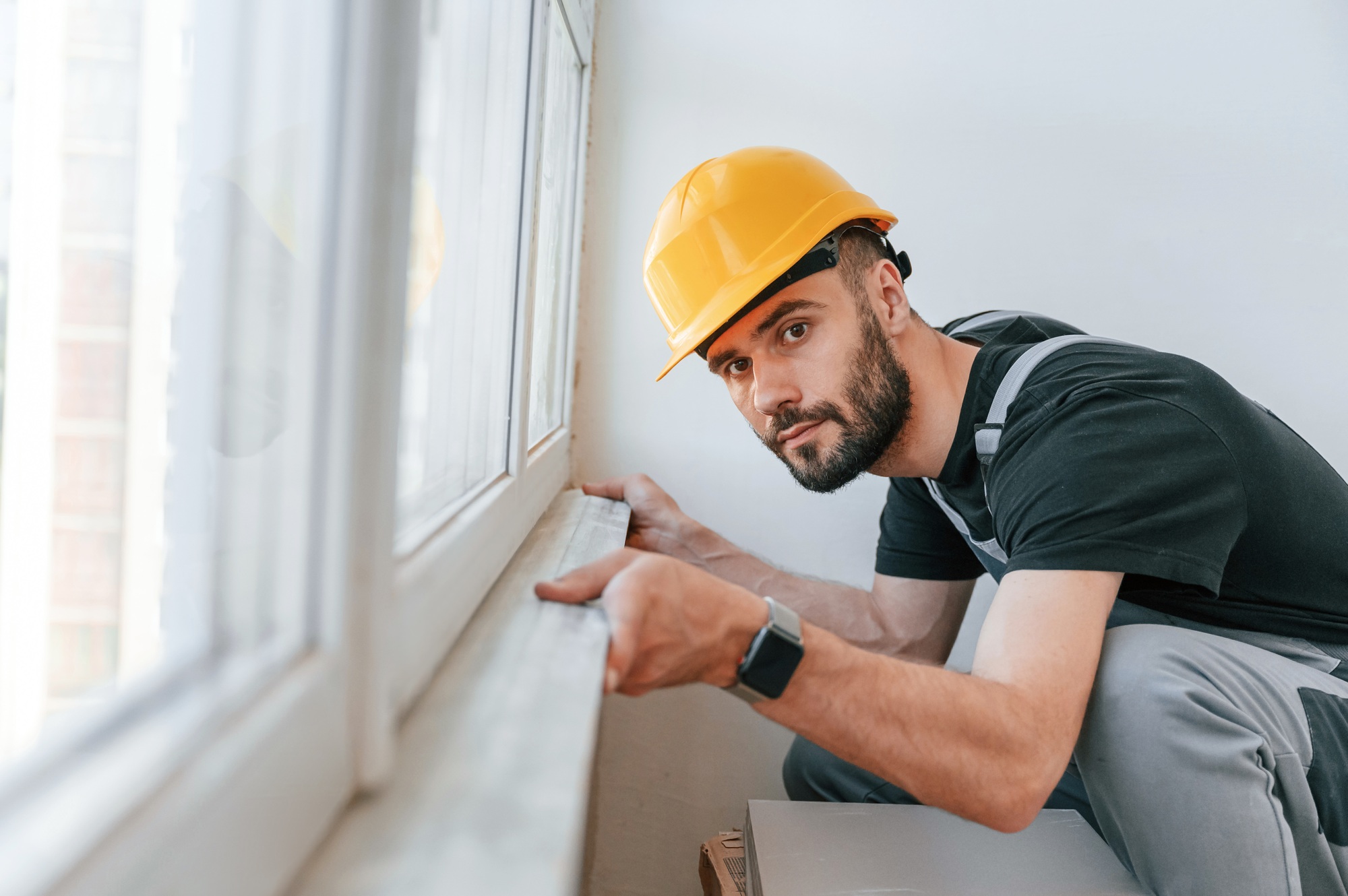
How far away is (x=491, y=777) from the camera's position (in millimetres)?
445

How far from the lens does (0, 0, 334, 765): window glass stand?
0.24 metres

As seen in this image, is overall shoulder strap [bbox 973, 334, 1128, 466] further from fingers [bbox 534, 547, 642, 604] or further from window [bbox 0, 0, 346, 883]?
window [bbox 0, 0, 346, 883]

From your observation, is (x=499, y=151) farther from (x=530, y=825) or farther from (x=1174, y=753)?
(x=1174, y=753)

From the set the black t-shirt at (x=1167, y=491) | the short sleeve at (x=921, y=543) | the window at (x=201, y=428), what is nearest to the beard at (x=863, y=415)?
the black t-shirt at (x=1167, y=491)

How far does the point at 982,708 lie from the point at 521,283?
2.24 feet

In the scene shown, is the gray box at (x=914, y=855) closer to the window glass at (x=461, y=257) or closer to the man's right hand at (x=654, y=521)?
the man's right hand at (x=654, y=521)

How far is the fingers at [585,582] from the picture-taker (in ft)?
2.10

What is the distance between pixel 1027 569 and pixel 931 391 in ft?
1.29

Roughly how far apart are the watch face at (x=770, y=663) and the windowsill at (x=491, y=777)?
132mm

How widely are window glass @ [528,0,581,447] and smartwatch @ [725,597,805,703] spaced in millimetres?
464

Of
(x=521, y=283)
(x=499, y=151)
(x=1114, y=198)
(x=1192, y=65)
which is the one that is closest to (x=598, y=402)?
(x=521, y=283)

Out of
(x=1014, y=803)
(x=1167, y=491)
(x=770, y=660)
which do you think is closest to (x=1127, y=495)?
(x=1167, y=491)

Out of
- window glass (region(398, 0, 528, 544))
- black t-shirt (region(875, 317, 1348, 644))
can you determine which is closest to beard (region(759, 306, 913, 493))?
black t-shirt (region(875, 317, 1348, 644))

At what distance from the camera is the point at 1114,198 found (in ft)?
4.80
